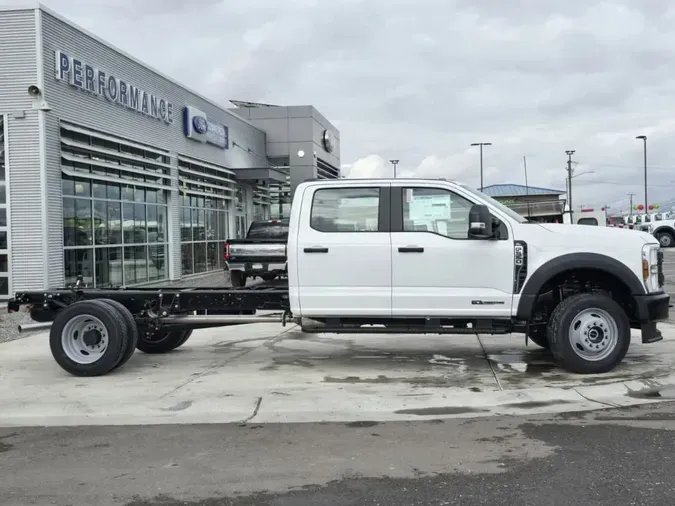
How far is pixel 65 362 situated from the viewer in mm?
7855

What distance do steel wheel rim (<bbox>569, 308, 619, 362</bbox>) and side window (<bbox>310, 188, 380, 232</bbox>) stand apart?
2.40 meters

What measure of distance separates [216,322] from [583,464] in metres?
4.69

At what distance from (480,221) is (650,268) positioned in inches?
74.9

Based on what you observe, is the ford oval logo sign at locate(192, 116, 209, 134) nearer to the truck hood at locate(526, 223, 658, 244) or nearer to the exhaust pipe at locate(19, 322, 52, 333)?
the exhaust pipe at locate(19, 322, 52, 333)

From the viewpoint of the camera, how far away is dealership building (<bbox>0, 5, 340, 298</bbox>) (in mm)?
13742

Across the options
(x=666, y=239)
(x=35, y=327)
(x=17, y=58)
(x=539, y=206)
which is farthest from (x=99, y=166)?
(x=666, y=239)

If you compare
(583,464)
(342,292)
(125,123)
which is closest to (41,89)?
(125,123)

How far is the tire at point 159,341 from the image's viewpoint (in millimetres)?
9312

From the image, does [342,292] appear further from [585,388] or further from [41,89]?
[41,89]

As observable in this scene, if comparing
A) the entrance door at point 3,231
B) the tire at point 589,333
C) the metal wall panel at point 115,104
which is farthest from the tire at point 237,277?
the tire at point 589,333

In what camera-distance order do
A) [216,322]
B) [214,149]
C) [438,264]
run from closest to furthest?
1. [438,264]
2. [216,322]
3. [214,149]

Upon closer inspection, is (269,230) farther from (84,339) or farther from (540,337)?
(540,337)

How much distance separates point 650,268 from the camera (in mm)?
7281

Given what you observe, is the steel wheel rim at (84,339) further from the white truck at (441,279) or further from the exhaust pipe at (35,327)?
the exhaust pipe at (35,327)
